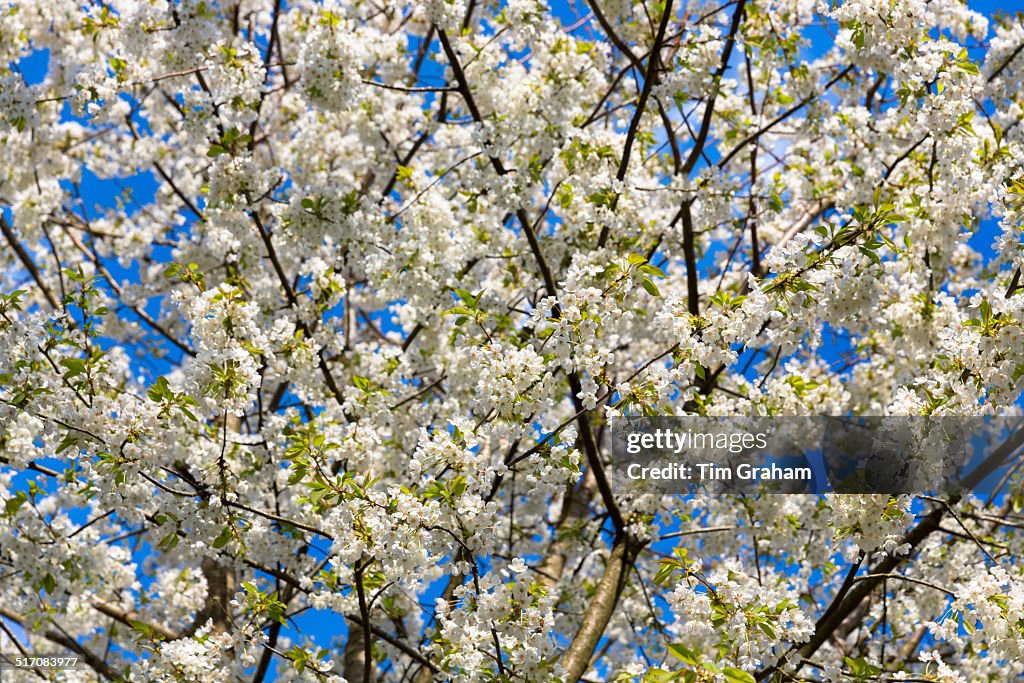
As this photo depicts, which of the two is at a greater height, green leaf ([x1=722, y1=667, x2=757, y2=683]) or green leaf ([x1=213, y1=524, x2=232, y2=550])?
green leaf ([x1=213, y1=524, x2=232, y2=550])

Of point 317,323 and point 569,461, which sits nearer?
point 569,461

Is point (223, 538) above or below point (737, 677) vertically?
above

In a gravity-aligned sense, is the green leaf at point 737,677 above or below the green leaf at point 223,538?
below

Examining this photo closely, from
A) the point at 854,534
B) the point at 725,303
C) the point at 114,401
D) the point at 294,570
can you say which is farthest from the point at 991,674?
the point at 114,401

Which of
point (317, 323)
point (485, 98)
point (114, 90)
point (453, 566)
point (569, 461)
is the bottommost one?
point (453, 566)

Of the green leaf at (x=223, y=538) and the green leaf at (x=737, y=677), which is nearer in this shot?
the green leaf at (x=737, y=677)

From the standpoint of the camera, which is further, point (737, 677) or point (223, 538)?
point (223, 538)

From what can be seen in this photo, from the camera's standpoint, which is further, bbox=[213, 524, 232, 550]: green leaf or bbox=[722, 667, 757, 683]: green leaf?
bbox=[213, 524, 232, 550]: green leaf

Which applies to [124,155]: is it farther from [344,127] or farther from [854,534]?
[854,534]

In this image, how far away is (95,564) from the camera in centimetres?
578

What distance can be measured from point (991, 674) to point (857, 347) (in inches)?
96.4

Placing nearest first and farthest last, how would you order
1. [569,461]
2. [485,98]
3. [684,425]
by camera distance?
[569,461], [684,425], [485,98]

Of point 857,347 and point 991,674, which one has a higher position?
point 857,347

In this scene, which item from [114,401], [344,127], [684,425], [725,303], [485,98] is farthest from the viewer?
[344,127]
